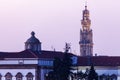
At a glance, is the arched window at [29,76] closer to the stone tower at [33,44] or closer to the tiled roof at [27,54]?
the tiled roof at [27,54]

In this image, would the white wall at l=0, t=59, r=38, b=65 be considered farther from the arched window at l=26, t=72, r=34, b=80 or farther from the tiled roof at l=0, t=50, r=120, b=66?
the arched window at l=26, t=72, r=34, b=80

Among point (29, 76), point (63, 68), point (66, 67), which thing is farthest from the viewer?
point (29, 76)

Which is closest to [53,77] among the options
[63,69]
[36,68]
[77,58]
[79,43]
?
[63,69]

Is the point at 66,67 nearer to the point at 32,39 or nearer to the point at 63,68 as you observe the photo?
the point at 63,68

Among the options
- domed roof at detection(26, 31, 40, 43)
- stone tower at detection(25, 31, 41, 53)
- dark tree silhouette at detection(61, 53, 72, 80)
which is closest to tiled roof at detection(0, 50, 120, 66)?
stone tower at detection(25, 31, 41, 53)

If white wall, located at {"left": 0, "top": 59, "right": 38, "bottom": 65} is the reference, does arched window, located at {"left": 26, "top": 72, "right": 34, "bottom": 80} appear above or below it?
below

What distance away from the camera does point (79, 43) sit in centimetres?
19850

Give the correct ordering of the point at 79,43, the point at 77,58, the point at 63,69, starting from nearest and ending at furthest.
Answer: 1. the point at 63,69
2. the point at 77,58
3. the point at 79,43

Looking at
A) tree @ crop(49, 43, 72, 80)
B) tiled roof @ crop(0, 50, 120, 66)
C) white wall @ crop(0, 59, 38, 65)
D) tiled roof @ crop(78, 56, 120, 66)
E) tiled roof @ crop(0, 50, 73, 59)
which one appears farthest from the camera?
tiled roof @ crop(78, 56, 120, 66)

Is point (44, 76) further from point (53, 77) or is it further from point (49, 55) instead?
point (53, 77)

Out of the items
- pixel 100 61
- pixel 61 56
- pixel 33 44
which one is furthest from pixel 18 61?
pixel 100 61

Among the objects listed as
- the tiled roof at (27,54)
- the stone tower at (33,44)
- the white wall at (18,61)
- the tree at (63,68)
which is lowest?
the tree at (63,68)

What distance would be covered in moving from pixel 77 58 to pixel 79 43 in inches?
1444

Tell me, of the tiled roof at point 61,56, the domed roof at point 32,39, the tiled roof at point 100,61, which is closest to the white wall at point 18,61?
the tiled roof at point 61,56
